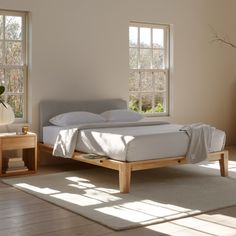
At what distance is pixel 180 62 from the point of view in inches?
316

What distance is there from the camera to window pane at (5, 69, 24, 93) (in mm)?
6570

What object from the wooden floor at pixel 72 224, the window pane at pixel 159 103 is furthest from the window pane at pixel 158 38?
the wooden floor at pixel 72 224

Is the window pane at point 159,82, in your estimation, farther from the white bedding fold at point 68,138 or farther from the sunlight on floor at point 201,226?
the sunlight on floor at point 201,226

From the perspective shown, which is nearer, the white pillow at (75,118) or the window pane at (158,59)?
the white pillow at (75,118)

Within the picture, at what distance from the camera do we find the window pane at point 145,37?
769 centimetres

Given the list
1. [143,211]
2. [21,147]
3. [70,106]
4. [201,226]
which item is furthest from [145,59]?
[201,226]

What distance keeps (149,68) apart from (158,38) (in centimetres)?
52

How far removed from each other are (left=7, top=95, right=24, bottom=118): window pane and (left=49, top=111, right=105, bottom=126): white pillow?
0.46m

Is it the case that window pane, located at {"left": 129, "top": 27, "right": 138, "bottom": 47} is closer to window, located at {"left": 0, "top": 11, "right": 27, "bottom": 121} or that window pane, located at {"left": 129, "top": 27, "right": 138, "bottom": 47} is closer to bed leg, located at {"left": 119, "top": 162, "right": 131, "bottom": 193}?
window, located at {"left": 0, "top": 11, "right": 27, "bottom": 121}

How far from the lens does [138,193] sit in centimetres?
490

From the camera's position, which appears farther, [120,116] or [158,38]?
[158,38]

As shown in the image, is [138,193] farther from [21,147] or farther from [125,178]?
[21,147]

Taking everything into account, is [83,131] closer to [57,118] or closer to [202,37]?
[57,118]

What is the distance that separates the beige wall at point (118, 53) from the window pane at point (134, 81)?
21 cm
